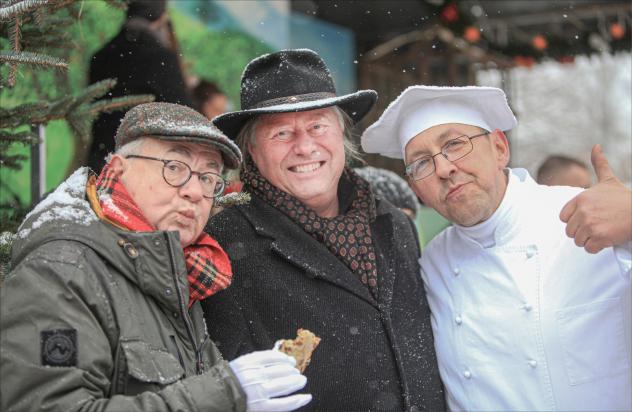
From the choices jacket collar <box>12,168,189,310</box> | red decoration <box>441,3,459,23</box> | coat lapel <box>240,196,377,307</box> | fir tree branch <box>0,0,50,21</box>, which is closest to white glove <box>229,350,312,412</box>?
jacket collar <box>12,168,189,310</box>

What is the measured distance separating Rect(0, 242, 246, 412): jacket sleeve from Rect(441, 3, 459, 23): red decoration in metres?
6.57

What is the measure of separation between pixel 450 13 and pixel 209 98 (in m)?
3.21

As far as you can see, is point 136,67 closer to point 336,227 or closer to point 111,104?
point 111,104

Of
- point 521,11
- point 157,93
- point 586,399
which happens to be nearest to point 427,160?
point 586,399

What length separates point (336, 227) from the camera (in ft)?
9.78

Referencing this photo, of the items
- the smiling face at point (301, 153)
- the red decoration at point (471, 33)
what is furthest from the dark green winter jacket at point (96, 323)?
the red decoration at point (471, 33)

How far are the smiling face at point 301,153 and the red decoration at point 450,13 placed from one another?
5186 millimetres

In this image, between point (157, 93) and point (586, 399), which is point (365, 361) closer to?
point (586, 399)

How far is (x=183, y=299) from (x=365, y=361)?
0.90 meters

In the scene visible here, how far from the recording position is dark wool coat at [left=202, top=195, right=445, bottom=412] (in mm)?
2684

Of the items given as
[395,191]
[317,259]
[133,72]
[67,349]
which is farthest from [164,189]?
[395,191]

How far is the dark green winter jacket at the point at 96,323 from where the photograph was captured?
5.79ft

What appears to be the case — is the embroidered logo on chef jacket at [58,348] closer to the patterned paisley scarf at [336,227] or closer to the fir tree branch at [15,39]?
the fir tree branch at [15,39]

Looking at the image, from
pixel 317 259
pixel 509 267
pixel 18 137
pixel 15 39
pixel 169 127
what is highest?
pixel 15 39
